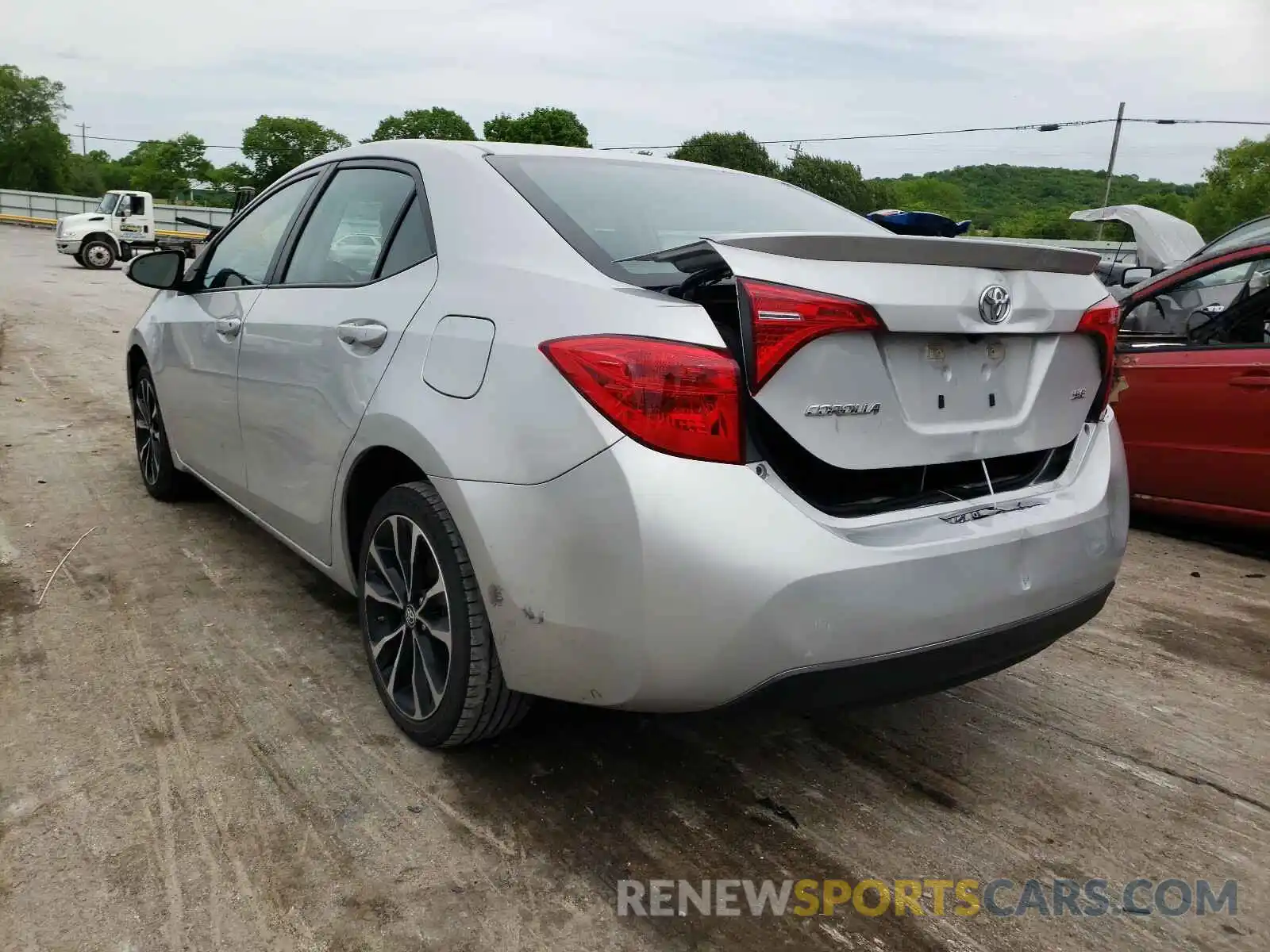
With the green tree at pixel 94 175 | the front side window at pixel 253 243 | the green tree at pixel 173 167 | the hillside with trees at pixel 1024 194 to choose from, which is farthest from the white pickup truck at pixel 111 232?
the green tree at pixel 173 167

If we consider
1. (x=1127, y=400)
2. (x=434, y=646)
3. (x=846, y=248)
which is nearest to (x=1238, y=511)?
(x=1127, y=400)

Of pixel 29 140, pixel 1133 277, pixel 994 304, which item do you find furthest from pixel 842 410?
pixel 29 140

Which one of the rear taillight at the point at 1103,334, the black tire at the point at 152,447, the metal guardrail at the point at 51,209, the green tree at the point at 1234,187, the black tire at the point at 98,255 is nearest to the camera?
the rear taillight at the point at 1103,334

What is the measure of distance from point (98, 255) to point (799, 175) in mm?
57510

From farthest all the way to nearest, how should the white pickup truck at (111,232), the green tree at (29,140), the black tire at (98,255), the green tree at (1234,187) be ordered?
the green tree at (29,140), the green tree at (1234,187), the white pickup truck at (111,232), the black tire at (98,255)

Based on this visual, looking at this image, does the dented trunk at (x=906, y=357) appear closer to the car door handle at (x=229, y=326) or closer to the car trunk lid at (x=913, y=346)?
the car trunk lid at (x=913, y=346)

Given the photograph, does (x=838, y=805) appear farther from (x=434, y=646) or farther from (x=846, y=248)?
(x=846, y=248)

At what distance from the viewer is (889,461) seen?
208cm

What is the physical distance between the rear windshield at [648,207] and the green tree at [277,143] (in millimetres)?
103086

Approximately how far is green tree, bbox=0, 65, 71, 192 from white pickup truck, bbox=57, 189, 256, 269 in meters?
66.7

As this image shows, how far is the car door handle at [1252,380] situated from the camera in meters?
4.44

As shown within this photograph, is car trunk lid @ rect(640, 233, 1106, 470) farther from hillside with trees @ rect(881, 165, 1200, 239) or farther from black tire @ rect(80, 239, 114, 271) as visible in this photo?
hillside with trees @ rect(881, 165, 1200, 239)

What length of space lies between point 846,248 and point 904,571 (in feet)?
2.22

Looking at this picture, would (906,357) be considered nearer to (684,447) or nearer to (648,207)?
(684,447)
